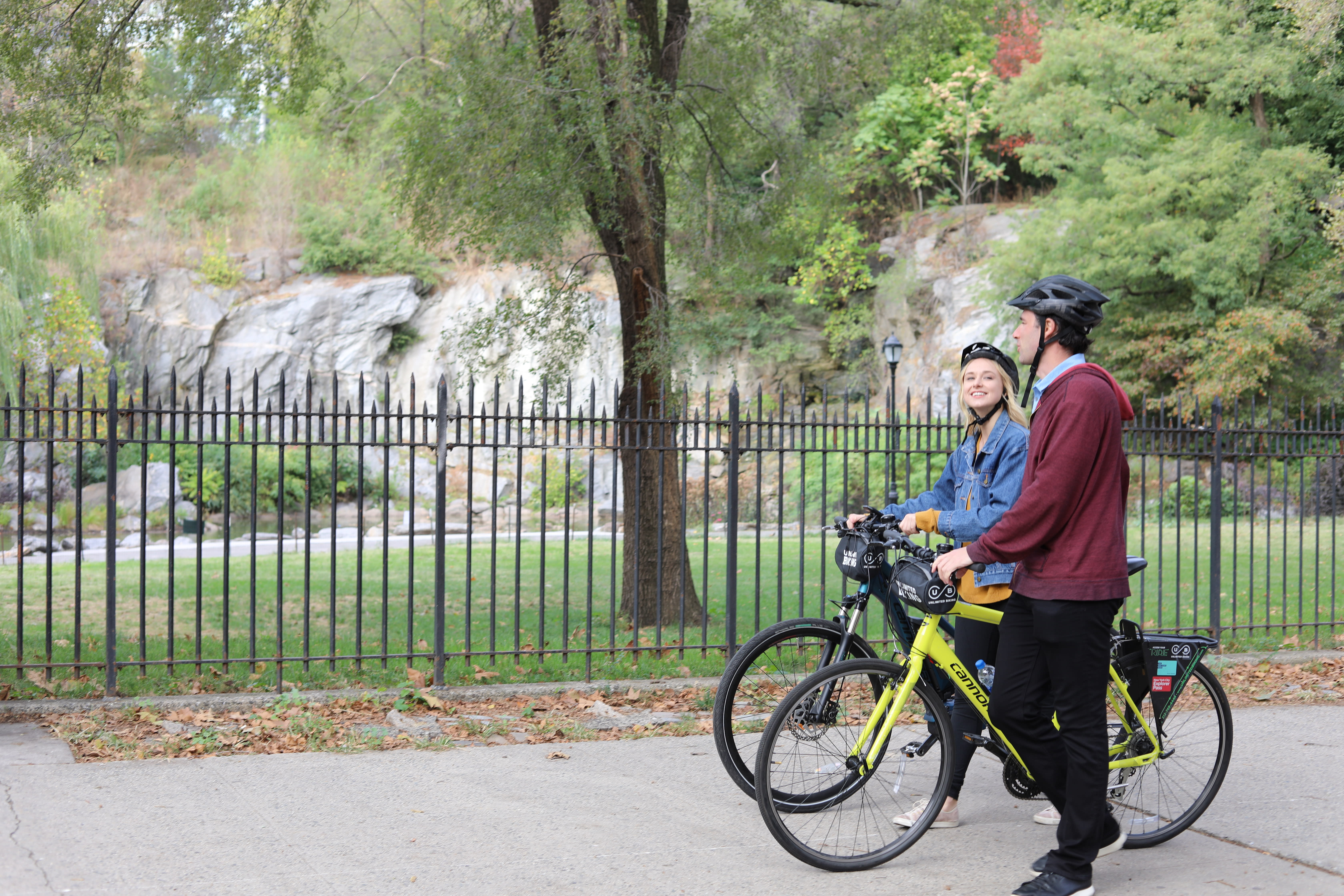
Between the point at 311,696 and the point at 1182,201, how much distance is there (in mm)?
22034

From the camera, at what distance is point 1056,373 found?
3.91m

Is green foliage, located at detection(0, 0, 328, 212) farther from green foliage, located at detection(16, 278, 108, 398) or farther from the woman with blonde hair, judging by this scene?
green foliage, located at detection(16, 278, 108, 398)

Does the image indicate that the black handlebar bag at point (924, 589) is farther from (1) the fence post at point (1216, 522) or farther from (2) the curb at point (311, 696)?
(1) the fence post at point (1216, 522)

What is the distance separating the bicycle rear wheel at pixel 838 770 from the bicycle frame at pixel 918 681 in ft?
0.05

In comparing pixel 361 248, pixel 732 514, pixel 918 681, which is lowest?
pixel 918 681

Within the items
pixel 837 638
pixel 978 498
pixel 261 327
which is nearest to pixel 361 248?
pixel 261 327

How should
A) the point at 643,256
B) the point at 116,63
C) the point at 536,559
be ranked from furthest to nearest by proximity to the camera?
the point at 536,559, the point at 643,256, the point at 116,63

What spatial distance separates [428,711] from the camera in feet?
22.8

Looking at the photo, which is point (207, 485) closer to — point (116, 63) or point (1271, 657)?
point (116, 63)

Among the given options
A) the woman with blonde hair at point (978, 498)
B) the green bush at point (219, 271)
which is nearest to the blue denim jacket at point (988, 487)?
the woman with blonde hair at point (978, 498)

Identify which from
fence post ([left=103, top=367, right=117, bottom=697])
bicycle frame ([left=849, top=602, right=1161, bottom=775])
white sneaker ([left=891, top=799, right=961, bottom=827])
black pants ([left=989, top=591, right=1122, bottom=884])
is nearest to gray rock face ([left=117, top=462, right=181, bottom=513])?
Result: fence post ([left=103, top=367, right=117, bottom=697])

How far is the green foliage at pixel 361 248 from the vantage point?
3853 cm

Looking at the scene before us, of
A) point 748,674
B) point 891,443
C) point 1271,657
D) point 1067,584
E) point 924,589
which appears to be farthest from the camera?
point 1271,657

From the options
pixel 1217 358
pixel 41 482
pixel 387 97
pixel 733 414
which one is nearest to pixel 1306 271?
pixel 1217 358
